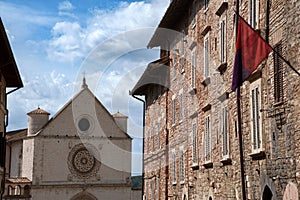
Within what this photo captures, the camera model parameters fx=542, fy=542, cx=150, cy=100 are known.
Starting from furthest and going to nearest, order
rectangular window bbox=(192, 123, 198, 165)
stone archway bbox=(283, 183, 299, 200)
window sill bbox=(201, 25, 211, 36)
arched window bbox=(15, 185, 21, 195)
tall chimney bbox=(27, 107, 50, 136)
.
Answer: tall chimney bbox=(27, 107, 50, 136), arched window bbox=(15, 185, 21, 195), rectangular window bbox=(192, 123, 198, 165), window sill bbox=(201, 25, 211, 36), stone archway bbox=(283, 183, 299, 200)

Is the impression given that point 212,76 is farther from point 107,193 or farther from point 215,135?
point 107,193

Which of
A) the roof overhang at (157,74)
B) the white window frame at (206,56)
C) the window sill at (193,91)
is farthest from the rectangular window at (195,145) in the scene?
the roof overhang at (157,74)

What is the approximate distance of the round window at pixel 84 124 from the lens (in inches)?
1767

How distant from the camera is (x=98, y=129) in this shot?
4544 cm

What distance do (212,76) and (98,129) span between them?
99.4 ft

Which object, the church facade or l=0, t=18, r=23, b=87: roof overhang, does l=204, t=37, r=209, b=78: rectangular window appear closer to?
l=0, t=18, r=23, b=87: roof overhang

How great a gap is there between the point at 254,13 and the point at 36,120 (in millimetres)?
34824

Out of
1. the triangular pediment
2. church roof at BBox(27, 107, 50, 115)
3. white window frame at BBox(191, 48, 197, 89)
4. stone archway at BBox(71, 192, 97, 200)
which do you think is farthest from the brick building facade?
church roof at BBox(27, 107, 50, 115)

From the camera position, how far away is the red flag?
32.4 ft

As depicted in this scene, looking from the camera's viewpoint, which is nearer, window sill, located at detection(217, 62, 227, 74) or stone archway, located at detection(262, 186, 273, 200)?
stone archway, located at detection(262, 186, 273, 200)

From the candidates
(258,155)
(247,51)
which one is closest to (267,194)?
(258,155)

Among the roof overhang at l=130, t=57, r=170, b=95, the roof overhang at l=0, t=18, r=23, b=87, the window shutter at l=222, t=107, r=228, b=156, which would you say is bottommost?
the window shutter at l=222, t=107, r=228, b=156

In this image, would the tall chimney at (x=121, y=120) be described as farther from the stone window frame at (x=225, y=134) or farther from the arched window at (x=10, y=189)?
the stone window frame at (x=225, y=134)

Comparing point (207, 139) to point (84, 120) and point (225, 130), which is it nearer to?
point (225, 130)
